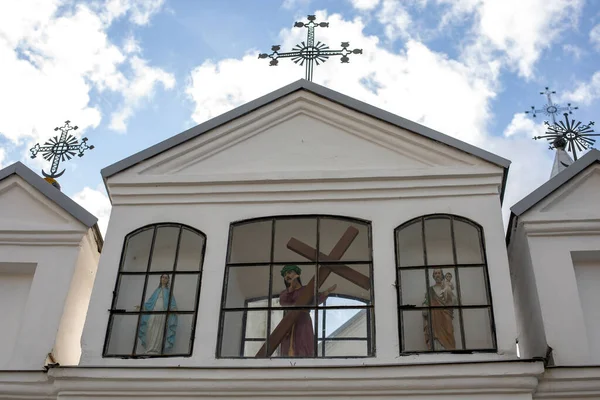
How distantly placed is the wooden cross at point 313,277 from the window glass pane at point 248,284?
548 millimetres

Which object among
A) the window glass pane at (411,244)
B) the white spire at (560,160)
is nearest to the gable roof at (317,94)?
the window glass pane at (411,244)

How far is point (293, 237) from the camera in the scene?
10625 millimetres

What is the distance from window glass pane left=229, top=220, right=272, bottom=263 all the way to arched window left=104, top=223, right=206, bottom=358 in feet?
1.65

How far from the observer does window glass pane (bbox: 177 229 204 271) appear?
34.4 ft

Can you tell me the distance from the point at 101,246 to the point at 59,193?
904mm

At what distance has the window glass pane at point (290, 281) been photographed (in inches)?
386

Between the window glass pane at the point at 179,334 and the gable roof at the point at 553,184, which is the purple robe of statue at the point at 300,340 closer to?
the window glass pane at the point at 179,334

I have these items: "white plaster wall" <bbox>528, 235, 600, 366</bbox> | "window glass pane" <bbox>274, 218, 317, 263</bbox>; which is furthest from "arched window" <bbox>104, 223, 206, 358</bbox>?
"white plaster wall" <bbox>528, 235, 600, 366</bbox>

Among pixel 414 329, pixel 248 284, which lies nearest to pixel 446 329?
pixel 414 329

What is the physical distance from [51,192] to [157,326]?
263 cm

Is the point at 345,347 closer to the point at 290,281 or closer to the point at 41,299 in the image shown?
the point at 290,281

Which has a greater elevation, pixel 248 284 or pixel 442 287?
pixel 248 284

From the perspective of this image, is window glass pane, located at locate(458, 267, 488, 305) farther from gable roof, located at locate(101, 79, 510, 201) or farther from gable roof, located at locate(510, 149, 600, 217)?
gable roof, located at locate(101, 79, 510, 201)

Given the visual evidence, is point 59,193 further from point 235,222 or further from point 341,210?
point 341,210
